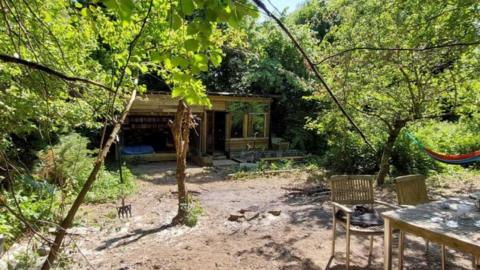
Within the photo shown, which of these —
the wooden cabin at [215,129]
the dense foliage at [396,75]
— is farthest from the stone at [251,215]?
the wooden cabin at [215,129]

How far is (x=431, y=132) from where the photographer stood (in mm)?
11305

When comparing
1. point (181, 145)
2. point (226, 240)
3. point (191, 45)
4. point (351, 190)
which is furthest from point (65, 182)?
point (191, 45)

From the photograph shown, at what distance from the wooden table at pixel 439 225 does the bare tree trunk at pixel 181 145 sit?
3215 mm

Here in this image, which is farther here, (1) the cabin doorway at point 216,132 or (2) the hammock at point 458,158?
(1) the cabin doorway at point 216,132

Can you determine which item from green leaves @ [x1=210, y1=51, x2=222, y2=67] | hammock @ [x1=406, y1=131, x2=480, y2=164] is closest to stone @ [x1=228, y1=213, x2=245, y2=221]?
green leaves @ [x1=210, y1=51, x2=222, y2=67]

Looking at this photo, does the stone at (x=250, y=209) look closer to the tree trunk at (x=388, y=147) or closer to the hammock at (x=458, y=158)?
the tree trunk at (x=388, y=147)

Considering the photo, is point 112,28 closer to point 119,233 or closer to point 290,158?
point 119,233

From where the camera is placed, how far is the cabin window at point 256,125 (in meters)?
13.5

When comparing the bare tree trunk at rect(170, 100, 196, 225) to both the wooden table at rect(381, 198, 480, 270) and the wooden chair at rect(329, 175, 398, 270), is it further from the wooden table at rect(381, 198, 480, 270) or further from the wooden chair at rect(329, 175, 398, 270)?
the wooden table at rect(381, 198, 480, 270)

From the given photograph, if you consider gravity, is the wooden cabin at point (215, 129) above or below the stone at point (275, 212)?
above

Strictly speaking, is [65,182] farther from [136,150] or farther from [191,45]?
[136,150]

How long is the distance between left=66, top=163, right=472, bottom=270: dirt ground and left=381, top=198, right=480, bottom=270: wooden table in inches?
34.4

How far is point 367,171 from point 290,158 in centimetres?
324

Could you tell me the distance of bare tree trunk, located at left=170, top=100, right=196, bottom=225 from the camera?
5168 millimetres
